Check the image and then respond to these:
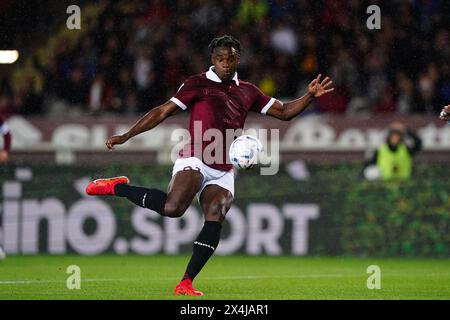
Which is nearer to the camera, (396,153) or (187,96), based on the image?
(187,96)

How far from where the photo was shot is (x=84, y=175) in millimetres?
14398

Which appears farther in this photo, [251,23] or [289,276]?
[251,23]

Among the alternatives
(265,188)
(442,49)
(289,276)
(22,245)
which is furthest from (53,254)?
(442,49)

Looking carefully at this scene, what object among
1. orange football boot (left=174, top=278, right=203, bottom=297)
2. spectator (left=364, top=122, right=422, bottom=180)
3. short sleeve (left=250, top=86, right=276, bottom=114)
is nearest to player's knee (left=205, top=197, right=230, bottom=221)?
orange football boot (left=174, top=278, right=203, bottom=297)

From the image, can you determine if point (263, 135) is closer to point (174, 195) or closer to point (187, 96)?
point (187, 96)

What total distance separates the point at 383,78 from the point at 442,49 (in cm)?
113

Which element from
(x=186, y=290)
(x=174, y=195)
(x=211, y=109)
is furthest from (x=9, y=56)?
(x=186, y=290)

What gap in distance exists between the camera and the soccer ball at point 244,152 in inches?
355

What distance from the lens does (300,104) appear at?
9547 mm

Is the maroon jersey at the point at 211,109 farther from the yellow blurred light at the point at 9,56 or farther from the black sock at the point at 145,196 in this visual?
the yellow blurred light at the point at 9,56

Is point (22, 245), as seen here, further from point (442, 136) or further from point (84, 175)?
point (442, 136)

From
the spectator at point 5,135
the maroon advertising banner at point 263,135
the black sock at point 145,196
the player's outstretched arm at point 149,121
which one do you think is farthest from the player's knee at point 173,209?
the maroon advertising banner at point 263,135

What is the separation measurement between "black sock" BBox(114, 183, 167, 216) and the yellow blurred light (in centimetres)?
734

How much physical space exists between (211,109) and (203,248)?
1223 mm
